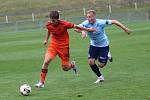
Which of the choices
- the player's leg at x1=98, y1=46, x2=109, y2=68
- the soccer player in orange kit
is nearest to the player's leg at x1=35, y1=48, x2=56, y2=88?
the soccer player in orange kit

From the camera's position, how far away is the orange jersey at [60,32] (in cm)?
1427

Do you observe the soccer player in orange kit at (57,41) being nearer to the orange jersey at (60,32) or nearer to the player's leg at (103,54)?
the orange jersey at (60,32)

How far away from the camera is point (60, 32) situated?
1431 cm

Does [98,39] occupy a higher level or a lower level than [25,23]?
higher

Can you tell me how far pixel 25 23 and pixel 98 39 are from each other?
45.1 m

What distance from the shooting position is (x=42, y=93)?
13.2 meters

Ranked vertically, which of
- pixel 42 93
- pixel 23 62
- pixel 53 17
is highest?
pixel 53 17

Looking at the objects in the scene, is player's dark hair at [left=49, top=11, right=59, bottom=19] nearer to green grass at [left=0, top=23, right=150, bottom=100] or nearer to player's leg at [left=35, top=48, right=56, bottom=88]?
player's leg at [left=35, top=48, right=56, bottom=88]

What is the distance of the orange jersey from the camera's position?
14266mm

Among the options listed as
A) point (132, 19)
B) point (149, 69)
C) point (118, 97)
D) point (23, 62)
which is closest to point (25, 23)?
point (132, 19)

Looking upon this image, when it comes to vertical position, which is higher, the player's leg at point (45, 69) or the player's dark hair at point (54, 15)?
the player's dark hair at point (54, 15)

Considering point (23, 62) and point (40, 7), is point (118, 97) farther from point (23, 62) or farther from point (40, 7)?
point (40, 7)

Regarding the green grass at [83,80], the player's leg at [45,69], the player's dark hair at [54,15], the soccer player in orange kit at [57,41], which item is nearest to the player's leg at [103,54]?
the green grass at [83,80]

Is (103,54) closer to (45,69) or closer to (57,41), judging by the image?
(57,41)
